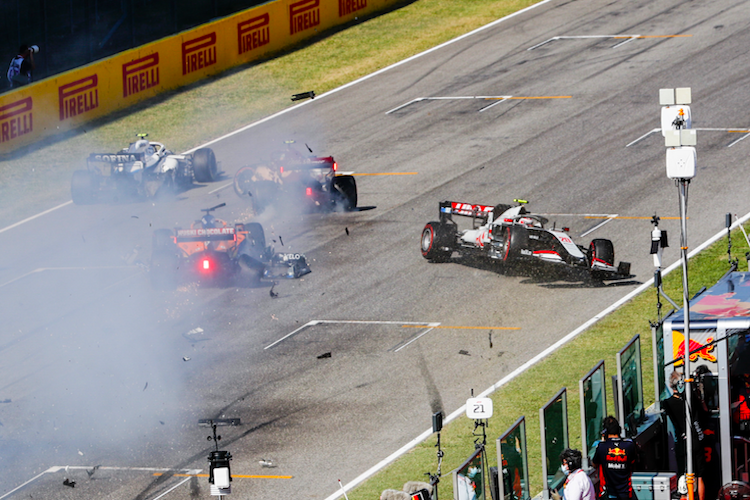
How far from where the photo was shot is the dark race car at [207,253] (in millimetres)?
23984

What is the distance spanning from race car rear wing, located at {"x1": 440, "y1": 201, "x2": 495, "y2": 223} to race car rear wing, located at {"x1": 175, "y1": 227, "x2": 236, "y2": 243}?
15.2ft

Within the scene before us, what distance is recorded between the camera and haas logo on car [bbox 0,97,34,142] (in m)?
33.2

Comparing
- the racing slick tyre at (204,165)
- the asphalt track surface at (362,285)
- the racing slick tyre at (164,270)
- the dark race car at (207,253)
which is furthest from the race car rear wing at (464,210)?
the racing slick tyre at (204,165)

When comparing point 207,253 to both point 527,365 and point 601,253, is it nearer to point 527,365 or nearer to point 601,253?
point 527,365

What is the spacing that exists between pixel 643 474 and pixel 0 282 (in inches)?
722

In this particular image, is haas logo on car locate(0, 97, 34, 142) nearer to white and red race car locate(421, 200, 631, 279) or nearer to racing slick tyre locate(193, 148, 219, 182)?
racing slick tyre locate(193, 148, 219, 182)

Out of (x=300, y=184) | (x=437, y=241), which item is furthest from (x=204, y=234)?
(x=437, y=241)

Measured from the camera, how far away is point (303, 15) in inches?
1644

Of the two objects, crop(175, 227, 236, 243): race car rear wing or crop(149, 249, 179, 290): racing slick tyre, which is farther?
crop(149, 249, 179, 290): racing slick tyre

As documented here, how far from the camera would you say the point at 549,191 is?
28.9 metres

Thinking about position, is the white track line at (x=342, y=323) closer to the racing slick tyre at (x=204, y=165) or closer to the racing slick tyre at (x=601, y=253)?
the racing slick tyre at (x=601, y=253)

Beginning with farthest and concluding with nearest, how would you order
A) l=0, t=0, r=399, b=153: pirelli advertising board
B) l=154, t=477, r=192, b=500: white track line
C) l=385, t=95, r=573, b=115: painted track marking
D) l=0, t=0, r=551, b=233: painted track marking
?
l=385, t=95, r=573, b=115: painted track marking, l=0, t=0, r=551, b=233: painted track marking, l=0, t=0, r=399, b=153: pirelli advertising board, l=154, t=477, r=192, b=500: white track line

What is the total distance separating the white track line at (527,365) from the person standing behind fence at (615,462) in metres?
4.91

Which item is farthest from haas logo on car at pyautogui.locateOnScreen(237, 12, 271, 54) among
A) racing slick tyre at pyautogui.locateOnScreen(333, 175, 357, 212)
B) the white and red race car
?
the white and red race car
